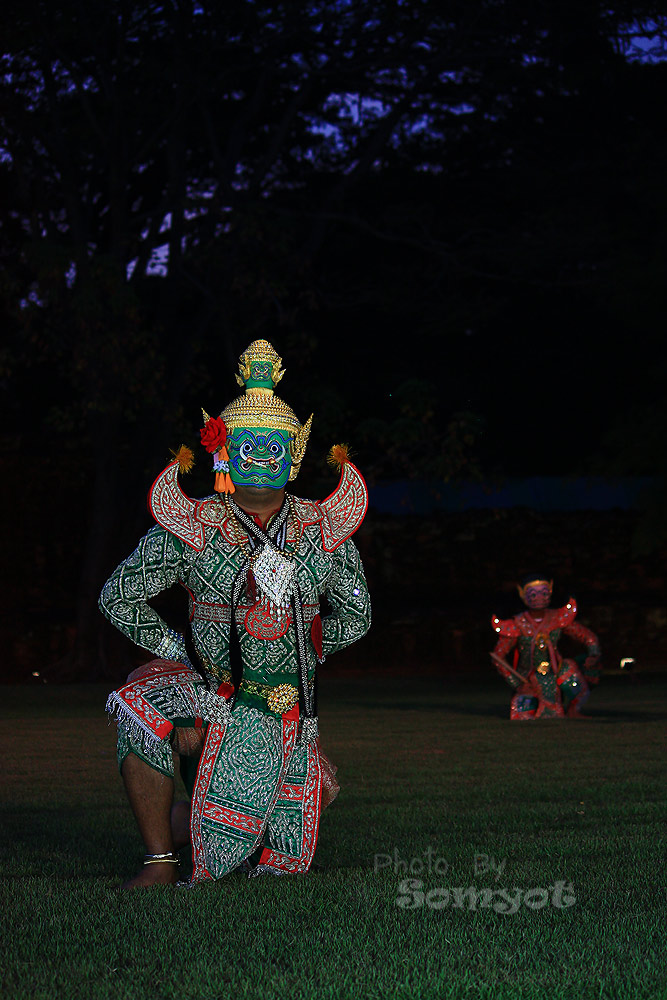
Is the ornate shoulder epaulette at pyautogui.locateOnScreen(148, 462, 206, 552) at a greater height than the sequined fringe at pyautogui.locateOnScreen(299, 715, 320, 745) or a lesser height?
greater

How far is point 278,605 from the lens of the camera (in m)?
5.23

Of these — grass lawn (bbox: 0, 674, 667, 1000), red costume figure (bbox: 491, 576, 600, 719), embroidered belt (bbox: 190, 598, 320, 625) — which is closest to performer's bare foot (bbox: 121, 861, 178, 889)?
grass lawn (bbox: 0, 674, 667, 1000)

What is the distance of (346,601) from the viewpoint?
548 cm

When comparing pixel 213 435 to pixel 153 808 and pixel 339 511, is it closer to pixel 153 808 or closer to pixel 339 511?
pixel 339 511

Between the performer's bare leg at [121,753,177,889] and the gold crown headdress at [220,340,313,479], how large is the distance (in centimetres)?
129

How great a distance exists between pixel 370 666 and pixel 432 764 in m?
12.4

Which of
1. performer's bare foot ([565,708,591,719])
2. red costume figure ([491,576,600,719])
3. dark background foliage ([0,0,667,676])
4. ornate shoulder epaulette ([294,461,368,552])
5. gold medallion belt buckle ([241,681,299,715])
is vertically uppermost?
dark background foliage ([0,0,667,676])

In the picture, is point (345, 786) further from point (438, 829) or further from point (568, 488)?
point (568, 488)

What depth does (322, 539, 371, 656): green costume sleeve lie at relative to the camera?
18.0 feet

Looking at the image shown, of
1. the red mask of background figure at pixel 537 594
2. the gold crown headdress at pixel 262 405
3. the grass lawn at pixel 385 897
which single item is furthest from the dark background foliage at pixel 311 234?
the gold crown headdress at pixel 262 405

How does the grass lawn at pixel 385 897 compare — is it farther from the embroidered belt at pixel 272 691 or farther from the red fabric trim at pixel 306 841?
the embroidered belt at pixel 272 691

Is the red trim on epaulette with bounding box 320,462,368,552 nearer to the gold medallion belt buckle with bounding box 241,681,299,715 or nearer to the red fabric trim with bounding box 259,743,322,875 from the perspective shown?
the gold medallion belt buckle with bounding box 241,681,299,715

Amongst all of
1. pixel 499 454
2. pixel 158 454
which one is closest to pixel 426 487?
pixel 499 454

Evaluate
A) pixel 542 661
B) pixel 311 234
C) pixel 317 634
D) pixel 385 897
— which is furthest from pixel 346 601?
pixel 311 234
